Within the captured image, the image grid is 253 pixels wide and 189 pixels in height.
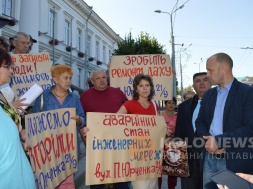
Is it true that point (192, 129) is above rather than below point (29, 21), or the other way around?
below

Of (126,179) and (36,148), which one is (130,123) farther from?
(36,148)

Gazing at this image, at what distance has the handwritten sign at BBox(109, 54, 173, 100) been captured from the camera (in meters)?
4.89

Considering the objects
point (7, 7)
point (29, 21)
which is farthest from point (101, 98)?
point (7, 7)

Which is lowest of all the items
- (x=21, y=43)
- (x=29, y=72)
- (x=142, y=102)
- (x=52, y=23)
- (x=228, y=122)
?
(x=228, y=122)

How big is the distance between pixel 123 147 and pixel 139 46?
25976 millimetres

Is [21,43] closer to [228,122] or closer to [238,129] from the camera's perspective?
[228,122]

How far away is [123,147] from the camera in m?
3.40

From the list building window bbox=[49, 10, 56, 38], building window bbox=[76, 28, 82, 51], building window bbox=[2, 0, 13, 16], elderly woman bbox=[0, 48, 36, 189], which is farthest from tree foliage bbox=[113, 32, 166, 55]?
elderly woman bbox=[0, 48, 36, 189]

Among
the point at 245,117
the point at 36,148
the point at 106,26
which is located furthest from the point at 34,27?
the point at 106,26

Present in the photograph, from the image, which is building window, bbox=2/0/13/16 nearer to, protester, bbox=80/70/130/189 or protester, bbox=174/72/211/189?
protester, bbox=80/70/130/189

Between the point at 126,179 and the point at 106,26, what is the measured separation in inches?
1288

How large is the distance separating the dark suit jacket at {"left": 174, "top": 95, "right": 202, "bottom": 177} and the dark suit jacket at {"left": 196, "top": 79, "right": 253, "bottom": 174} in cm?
96

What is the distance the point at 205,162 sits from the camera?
3.27 m

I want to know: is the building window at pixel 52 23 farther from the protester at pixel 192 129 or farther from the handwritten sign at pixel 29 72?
the protester at pixel 192 129
